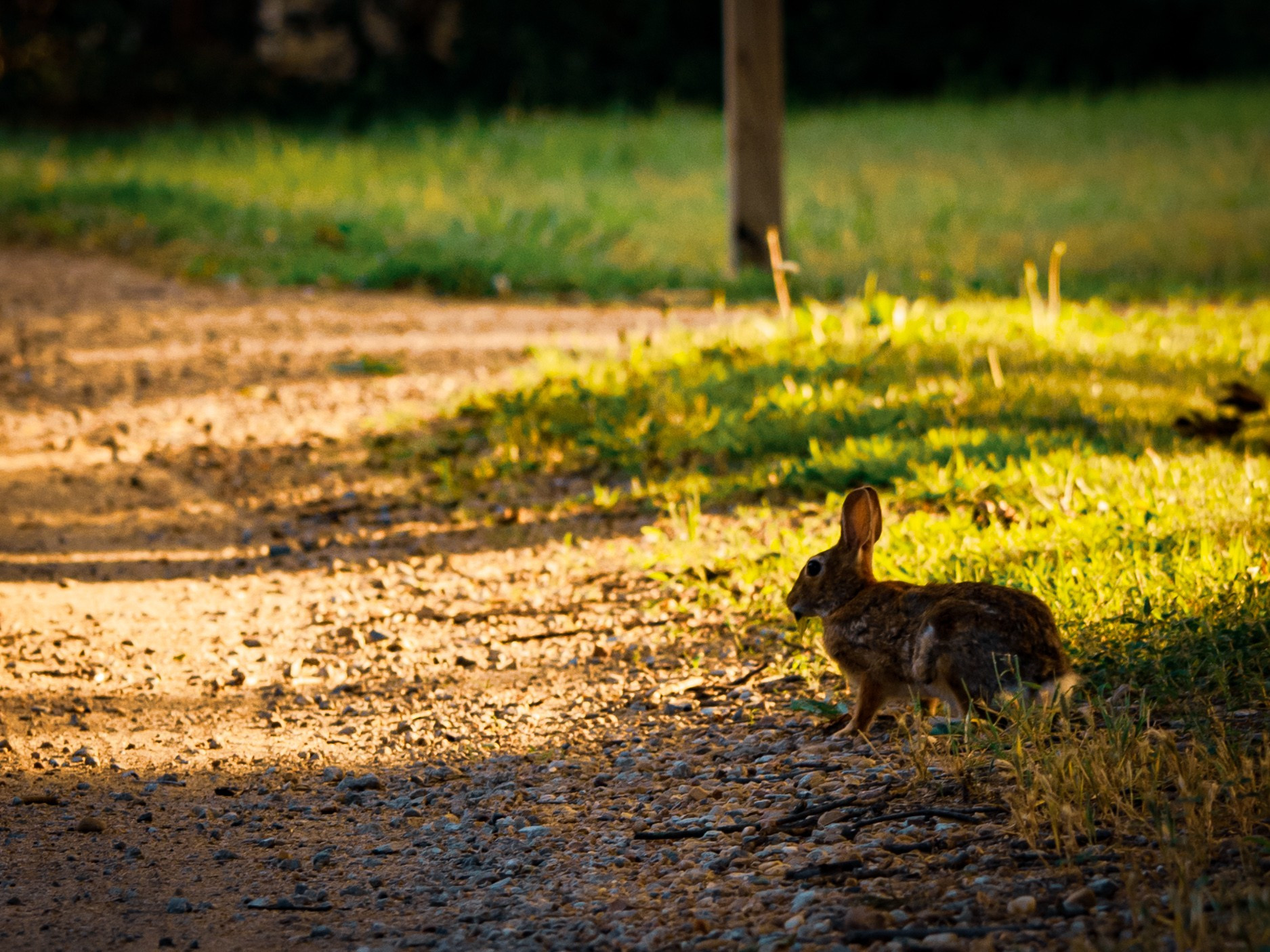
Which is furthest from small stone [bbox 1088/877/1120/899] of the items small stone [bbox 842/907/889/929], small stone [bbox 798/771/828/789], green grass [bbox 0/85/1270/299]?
green grass [bbox 0/85/1270/299]

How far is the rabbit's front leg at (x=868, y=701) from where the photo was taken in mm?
3746

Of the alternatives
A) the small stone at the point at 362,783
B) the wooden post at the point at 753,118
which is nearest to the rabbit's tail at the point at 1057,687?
the small stone at the point at 362,783

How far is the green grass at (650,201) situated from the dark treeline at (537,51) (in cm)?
166

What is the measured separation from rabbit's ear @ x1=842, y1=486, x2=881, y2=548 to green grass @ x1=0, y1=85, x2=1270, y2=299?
19.1 feet

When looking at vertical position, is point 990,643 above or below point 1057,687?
above

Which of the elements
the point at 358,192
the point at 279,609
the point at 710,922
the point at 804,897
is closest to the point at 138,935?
the point at 710,922

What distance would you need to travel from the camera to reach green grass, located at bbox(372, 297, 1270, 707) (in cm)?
415

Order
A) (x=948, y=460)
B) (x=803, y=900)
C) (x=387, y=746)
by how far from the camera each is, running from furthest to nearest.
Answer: (x=948, y=460) < (x=387, y=746) < (x=803, y=900)

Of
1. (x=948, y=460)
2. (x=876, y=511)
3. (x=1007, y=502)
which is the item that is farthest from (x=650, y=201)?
(x=876, y=511)

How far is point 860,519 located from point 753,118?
663cm

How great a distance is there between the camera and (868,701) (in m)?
3.75

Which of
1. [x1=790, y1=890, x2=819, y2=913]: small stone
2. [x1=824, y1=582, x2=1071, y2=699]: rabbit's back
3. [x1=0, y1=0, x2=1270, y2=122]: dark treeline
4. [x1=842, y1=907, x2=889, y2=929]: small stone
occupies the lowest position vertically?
[x1=790, y1=890, x2=819, y2=913]: small stone

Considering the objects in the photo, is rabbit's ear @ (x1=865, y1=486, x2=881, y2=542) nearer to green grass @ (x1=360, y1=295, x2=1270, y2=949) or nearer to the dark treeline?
green grass @ (x1=360, y1=295, x2=1270, y2=949)

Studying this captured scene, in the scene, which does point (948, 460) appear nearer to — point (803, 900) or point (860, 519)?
point (860, 519)
